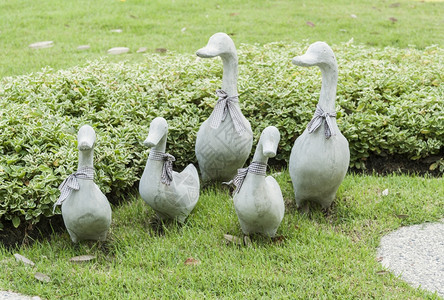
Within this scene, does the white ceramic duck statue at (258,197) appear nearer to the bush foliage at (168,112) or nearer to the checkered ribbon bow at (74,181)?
the checkered ribbon bow at (74,181)

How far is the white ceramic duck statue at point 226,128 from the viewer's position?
379 cm

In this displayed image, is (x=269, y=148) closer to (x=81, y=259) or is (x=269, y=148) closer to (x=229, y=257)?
(x=229, y=257)

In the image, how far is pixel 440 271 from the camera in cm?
320

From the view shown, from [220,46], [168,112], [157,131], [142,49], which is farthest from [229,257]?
[142,49]

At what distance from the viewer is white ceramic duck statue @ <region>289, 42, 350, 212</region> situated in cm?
338

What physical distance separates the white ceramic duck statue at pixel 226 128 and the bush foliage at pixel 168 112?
558 millimetres

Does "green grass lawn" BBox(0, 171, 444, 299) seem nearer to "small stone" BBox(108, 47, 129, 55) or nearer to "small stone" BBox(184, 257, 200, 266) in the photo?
"small stone" BBox(184, 257, 200, 266)

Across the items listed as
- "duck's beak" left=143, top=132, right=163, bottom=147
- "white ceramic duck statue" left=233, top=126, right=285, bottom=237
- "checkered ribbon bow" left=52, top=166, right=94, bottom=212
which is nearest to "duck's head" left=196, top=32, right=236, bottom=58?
"duck's beak" left=143, top=132, right=163, bottom=147

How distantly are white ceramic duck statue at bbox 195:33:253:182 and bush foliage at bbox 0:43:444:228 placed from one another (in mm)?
558

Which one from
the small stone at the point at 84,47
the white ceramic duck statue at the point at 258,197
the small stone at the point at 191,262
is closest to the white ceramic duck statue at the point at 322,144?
the white ceramic duck statue at the point at 258,197

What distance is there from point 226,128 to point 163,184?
0.68 meters

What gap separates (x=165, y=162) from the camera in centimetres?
339

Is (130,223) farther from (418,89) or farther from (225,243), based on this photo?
(418,89)

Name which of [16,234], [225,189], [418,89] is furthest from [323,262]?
[418,89]
